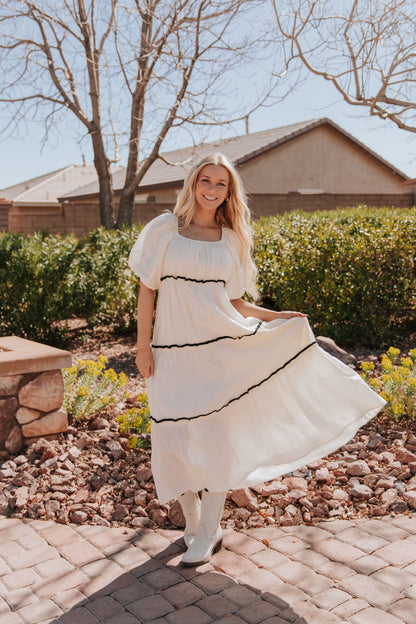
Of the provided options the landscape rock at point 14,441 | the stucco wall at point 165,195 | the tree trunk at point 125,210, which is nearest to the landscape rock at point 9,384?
the landscape rock at point 14,441

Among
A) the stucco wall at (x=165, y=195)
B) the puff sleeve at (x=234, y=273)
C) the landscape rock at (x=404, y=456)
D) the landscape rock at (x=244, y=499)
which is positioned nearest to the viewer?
the puff sleeve at (x=234, y=273)

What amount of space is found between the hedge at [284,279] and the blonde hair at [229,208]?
12.4 feet

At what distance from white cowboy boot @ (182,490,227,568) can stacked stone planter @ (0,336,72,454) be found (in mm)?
1790

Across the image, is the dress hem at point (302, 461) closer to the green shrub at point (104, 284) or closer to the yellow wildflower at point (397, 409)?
the yellow wildflower at point (397, 409)

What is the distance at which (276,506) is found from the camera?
3461 millimetres

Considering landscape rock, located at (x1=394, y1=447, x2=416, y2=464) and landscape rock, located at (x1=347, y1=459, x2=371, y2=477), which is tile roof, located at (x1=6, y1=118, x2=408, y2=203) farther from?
landscape rock, located at (x1=347, y1=459, x2=371, y2=477)

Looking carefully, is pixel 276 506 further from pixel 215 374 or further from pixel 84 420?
pixel 84 420

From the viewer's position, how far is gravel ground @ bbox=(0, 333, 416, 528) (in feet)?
11.1

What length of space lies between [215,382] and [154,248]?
2.39ft

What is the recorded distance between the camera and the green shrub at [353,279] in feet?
22.0

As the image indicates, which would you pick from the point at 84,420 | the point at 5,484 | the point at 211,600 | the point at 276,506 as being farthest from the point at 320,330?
the point at 211,600

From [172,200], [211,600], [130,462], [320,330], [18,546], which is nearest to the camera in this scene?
[211,600]

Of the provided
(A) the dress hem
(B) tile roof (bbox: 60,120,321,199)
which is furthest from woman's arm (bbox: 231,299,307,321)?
(B) tile roof (bbox: 60,120,321,199)

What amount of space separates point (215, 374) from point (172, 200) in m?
17.5
